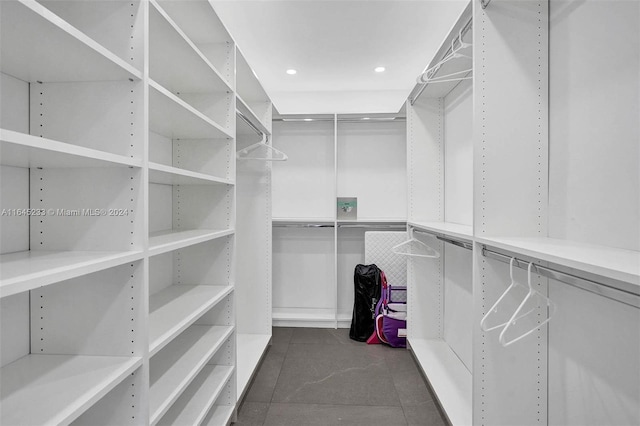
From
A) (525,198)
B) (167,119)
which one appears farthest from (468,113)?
(167,119)

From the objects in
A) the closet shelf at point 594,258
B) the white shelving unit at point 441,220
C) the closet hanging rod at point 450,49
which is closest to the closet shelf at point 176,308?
the closet shelf at point 594,258

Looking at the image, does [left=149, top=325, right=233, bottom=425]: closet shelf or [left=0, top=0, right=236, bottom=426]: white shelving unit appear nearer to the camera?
[left=0, top=0, right=236, bottom=426]: white shelving unit

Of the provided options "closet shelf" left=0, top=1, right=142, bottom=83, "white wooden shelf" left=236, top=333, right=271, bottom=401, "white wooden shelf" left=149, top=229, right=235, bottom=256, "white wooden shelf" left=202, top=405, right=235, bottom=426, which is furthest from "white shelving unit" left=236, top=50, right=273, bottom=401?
"closet shelf" left=0, top=1, right=142, bottom=83

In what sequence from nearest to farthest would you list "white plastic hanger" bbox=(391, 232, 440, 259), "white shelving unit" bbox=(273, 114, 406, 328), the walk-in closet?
the walk-in closet, "white plastic hanger" bbox=(391, 232, 440, 259), "white shelving unit" bbox=(273, 114, 406, 328)

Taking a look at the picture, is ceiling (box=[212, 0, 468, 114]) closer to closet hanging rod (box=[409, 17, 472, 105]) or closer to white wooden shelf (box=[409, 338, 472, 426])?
closet hanging rod (box=[409, 17, 472, 105])

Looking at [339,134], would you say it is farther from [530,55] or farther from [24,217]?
[24,217]

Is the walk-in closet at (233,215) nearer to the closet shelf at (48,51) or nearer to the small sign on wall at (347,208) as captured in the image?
the closet shelf at (48,51)

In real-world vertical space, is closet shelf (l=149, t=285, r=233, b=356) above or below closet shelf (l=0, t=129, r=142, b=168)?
below

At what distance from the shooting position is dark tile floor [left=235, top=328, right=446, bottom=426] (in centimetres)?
193

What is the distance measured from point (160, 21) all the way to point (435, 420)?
7.92 feet

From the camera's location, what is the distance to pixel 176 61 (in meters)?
1.45

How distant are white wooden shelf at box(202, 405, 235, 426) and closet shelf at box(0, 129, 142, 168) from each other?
57.8 inches

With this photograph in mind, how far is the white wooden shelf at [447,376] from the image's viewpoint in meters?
1.83

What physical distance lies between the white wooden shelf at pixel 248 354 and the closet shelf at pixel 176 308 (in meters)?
0.75
